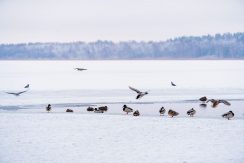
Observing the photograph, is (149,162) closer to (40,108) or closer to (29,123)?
(29,123)

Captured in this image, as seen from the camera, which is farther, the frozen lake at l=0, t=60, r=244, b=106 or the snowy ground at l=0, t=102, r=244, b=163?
the frozen lake at l=0, t=60, r=244, b=106

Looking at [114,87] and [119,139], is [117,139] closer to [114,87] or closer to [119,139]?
[119,139]

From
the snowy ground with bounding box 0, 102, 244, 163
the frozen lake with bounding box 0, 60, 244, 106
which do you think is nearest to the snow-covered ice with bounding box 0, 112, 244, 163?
the snowy ground with bounding box 0, 102, 244, 163

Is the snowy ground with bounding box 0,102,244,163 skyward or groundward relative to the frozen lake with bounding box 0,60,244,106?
groundward

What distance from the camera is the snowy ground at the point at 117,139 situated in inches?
387

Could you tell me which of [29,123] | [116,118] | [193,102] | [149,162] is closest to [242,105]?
[193,102]

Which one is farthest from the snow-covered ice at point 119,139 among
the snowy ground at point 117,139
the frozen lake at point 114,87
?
the frozen lake at point 114,87

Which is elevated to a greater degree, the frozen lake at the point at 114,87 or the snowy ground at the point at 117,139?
the frozen lake at the point at 114,87

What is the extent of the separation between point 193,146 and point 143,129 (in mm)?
2747

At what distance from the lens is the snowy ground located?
9828mm

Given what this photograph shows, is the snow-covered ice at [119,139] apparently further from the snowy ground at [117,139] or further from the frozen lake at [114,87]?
the frozen lake at [114,87]

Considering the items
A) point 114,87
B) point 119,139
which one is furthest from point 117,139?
point 114,87

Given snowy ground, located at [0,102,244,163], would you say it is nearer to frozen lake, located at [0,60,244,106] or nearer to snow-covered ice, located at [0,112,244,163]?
snow-covered ice, located at [0,112,244,163]

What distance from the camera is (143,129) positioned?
44.2 ft
